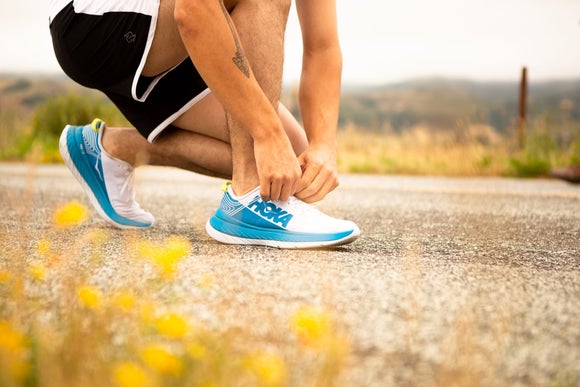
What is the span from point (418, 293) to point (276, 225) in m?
0.62

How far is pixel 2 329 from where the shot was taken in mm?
831

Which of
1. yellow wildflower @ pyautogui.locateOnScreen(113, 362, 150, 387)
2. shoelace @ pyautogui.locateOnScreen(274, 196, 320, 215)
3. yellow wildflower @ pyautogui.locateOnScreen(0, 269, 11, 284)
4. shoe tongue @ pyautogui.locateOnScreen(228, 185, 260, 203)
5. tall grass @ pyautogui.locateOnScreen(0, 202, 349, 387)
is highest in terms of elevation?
shoe tongue @ pyautogui.locateOnScreen(228, 185, 260, 203)

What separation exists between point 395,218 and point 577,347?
1896 millimetres

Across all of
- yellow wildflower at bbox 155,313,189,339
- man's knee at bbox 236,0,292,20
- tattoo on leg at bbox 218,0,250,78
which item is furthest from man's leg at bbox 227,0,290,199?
yellow wildflower at bbox 155,313,189,339

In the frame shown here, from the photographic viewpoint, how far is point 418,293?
123 centimetres

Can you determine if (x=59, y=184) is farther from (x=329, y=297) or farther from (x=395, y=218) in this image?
(x=329, y=297)

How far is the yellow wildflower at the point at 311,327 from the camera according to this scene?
88cm

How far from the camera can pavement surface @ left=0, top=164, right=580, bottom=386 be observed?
0.92m

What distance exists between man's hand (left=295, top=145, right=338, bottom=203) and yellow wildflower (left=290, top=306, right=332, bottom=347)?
2.52ft

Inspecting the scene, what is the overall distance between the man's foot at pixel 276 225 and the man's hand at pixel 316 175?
0.17 ft

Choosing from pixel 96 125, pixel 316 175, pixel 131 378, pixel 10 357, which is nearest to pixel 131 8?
pixel 96 125

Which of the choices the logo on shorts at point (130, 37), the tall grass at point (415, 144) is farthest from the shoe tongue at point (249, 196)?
the tall grass at point (415, 144)

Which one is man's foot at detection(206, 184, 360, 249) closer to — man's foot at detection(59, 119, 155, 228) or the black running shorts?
the black running shorts

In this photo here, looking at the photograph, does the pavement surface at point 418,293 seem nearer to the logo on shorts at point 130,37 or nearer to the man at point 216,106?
the man at point 216,106
